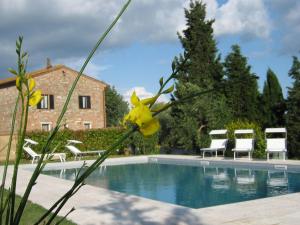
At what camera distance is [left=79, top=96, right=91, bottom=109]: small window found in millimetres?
29453

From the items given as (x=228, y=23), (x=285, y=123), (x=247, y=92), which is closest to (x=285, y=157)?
(x=285, y=123)

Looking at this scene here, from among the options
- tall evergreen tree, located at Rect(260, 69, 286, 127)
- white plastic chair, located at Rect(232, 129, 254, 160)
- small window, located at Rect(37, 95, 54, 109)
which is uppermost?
small window, located at Rect(37, 95, 54, 109)

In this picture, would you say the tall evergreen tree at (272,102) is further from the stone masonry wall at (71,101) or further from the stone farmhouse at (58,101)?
the stone masonry wall at (71,101)

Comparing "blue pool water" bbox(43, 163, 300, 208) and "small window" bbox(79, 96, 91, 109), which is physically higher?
"small window" bbox(79, 96, 91, 109)

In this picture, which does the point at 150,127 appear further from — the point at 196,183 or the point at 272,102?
the point at 272,102

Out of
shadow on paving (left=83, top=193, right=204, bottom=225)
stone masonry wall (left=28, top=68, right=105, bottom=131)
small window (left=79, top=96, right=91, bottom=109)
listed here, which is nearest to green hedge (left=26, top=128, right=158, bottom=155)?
stone masonry wall (left=28, top=68, right=105, bottom=131)

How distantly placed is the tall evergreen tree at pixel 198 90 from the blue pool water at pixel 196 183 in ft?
11.9

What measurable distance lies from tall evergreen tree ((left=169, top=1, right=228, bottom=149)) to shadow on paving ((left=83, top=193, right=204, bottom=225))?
36.2 ft

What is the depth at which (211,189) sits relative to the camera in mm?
10602

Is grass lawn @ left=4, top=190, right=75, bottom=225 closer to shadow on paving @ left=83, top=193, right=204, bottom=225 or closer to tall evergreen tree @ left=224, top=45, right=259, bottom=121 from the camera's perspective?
shadow on paving @ left=83, top=193, right=204, bottom=225

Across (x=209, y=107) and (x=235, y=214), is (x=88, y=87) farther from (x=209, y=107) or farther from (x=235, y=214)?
(x=235, y=214)

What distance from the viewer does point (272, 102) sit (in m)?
17.2

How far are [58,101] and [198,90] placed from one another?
1297cm

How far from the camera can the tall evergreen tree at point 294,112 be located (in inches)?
579
